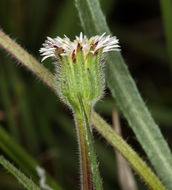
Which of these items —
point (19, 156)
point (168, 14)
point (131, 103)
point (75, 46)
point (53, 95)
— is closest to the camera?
point (75, 46)

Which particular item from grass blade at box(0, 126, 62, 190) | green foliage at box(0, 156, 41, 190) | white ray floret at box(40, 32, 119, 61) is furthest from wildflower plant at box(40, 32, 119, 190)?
grass blade at box(0, 126, 62, 190)

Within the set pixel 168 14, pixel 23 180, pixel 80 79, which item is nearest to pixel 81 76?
pixel 80 79

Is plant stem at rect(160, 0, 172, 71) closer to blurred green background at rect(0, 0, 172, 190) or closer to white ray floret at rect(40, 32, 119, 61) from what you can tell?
blurred green background at rect(0, 0, 172, 190)

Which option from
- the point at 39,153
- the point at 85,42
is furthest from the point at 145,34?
the point at 85,42

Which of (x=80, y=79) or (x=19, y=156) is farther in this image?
(x=19, y=156)

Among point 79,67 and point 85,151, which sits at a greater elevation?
point 79,67

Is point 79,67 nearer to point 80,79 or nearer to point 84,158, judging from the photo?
point 80,79
